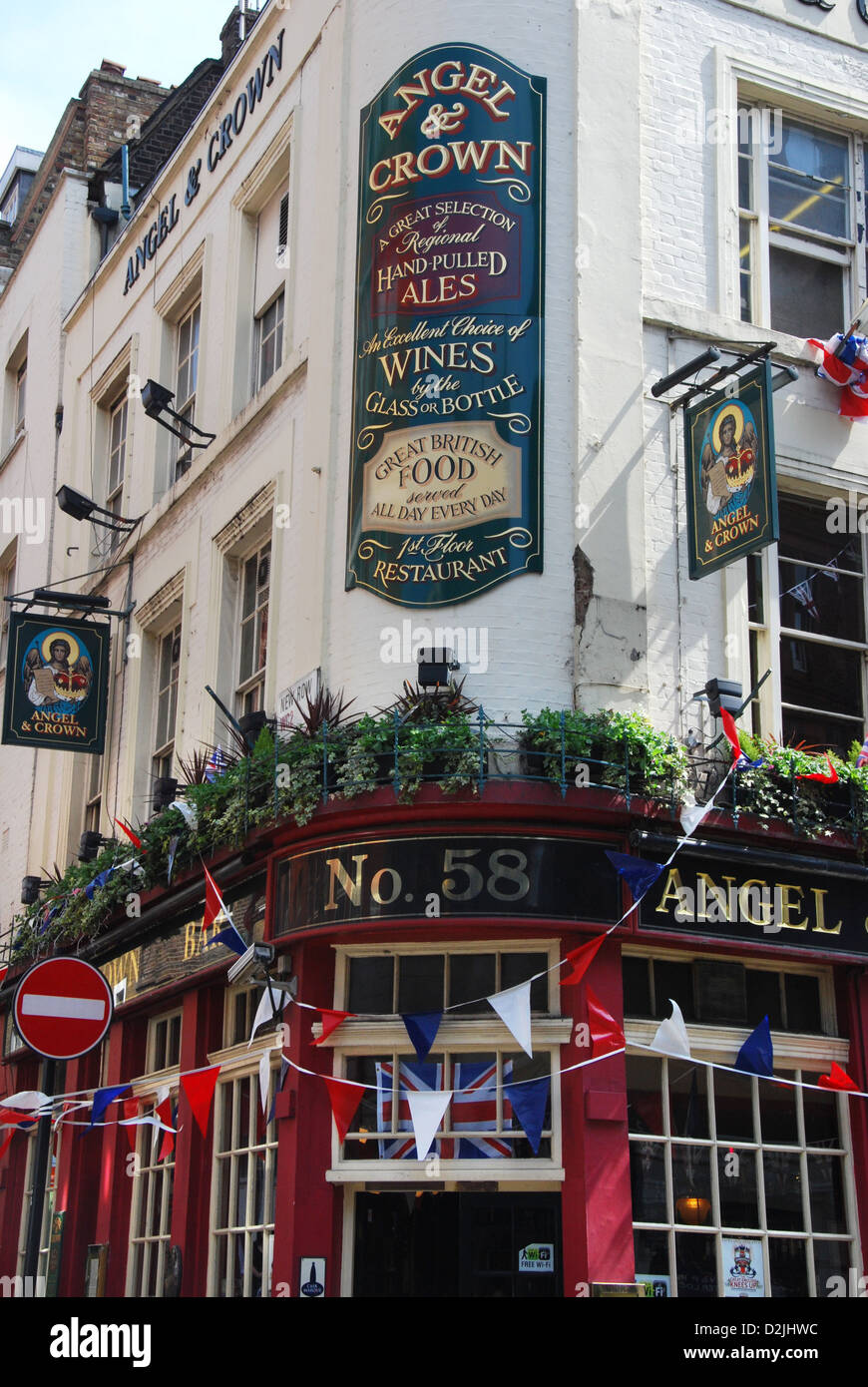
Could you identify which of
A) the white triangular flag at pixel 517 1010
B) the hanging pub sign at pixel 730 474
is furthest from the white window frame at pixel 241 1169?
the hanging pub sign at pixel 730 474

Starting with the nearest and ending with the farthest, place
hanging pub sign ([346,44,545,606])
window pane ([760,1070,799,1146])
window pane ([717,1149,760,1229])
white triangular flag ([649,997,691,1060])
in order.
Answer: white triangular flag ([649,997,691,1060]) → window pane ([717,1149,760,1229]) → window pane ([760,1070,799,1146]) → hanging pub sign ([346,44,545,606])

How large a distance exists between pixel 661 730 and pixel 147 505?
8701 mm

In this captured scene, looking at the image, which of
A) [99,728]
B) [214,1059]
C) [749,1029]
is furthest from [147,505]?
[749,1029]

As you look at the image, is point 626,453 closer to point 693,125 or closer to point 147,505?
point 693,125

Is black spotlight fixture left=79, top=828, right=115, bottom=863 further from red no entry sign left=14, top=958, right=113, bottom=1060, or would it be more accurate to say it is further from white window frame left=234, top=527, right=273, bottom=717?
red no entry sign left=14, top=958, right=113, bottom=1060

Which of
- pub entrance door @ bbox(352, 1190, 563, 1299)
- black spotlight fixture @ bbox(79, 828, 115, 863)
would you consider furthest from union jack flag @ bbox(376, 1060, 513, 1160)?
black spotlight fixture @ bbox(79, 828, 115, 863)

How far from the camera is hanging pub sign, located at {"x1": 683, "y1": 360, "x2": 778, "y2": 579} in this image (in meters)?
12.0

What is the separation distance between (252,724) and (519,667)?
2.60 meters

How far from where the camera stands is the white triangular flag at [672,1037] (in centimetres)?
1110

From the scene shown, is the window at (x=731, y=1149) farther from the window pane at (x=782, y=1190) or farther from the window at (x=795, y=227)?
the window at (x=795, y=227)

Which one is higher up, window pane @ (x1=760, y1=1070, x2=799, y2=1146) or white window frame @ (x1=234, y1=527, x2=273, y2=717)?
white window frame @ (x1=234, y1=527, x2=273, y2=717)

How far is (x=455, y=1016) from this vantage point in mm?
11750

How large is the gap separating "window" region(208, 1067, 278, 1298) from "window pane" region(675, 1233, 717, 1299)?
294 cm
